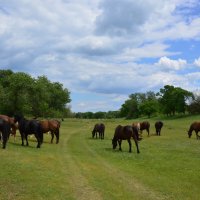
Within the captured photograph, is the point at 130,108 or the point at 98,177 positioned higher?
the point at 130,108

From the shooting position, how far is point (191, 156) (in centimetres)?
2636

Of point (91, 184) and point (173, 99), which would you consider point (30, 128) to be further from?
point (173, 99)

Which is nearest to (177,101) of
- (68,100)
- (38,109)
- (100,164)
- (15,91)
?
(68,100)

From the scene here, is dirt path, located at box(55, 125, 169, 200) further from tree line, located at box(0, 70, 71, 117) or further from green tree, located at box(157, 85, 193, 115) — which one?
green tree, located at box(157, 85, 193, 115)

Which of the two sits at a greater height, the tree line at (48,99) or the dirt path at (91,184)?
the tree line at (48,99)

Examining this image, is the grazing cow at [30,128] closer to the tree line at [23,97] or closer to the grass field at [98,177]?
the grass field at [98,177]

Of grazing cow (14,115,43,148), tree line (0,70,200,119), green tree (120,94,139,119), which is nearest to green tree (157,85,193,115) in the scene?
tree line (0,70,200,119)

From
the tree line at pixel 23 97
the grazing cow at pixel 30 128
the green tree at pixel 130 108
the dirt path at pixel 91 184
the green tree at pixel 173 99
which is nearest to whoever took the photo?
the dirt path at pixel 91 184

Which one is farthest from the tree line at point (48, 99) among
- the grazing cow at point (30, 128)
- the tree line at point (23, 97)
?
the grazing cow at point (30, 128)

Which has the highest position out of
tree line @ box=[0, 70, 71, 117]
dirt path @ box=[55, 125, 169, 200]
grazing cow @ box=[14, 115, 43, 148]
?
tree line @ box=[0, 70, 71, 117]

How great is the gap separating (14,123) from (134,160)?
12.8 metres

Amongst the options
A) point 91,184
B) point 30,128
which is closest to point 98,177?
point 91,184

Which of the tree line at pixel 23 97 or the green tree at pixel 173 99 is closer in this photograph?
the tree line at pixel 23 97

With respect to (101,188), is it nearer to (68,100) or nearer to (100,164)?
(100,164)
